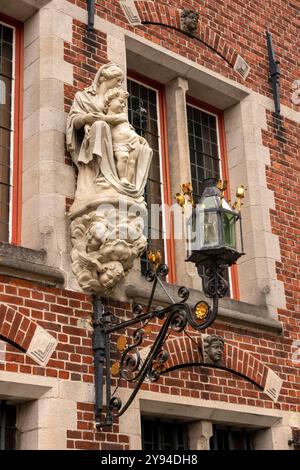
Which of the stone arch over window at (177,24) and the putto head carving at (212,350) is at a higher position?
the stone arch over window at (177,24)

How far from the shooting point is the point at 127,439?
6.85m

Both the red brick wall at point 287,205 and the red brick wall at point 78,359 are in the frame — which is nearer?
the red brick wall at point 78,359

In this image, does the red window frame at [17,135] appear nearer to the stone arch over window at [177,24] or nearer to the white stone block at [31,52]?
the white stone block at [31,52]

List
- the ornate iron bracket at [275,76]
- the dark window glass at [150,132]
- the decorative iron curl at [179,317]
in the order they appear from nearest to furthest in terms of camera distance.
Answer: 1. the decorative iron curl at [179,317]
2. the dark window glass at [150,132]
3. the ornate iron bracket at [275,76]

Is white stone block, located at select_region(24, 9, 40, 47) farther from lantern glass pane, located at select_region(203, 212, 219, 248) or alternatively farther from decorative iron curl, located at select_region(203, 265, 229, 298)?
decorative iron curl, located at select_region(203, 265, 229, 298)

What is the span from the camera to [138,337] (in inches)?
254

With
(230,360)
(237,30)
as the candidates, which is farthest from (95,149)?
(237,30)

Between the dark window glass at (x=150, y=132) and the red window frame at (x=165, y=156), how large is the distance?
0.05 m

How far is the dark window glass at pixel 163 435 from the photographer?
7.49 m

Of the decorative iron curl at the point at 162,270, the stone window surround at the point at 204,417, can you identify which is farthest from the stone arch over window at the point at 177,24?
the stone window surround at the point at 204,417

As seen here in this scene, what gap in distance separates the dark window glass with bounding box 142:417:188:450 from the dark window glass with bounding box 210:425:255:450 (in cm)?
39

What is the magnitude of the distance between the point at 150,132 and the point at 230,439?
3.26 meters
